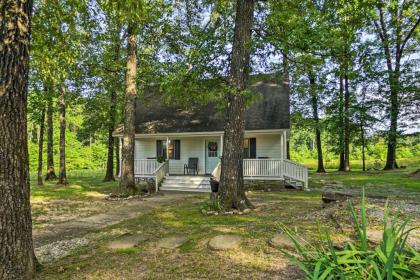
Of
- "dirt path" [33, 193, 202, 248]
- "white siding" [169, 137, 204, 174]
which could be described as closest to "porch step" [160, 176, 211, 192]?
"white siding" [169, 137, 204, 174]

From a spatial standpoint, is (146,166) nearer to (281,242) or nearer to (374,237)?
(281,242)

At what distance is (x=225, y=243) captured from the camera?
14.4ft

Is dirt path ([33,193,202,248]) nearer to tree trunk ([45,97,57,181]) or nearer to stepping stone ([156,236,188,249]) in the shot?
stepping stone ([156,236,188,249])

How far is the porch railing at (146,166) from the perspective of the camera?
1616 cm

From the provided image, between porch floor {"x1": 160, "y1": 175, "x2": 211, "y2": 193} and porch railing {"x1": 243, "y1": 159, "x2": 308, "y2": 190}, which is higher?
porch railing {"x1": 243, "y1": 159, "x2": 308, "y2": 190}

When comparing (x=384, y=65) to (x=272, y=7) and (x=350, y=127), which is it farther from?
(x=272, y=7)

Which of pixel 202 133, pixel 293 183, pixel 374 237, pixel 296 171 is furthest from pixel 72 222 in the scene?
→ pixel 293 183

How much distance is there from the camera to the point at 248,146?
16594mm

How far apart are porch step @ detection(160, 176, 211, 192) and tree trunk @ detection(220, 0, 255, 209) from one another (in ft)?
21.1

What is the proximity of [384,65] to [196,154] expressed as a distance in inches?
695

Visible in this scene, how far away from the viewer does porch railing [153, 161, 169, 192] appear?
599 inches

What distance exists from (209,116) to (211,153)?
88.7 inches

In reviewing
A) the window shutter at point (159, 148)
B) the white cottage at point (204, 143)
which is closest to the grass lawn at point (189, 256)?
the white cottage at point (204, 143)

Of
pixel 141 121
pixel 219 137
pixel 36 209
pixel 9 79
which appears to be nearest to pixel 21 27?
pixel 9 79
